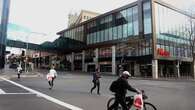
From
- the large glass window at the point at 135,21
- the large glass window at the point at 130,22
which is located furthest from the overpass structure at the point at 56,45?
the large glass window at the point at 135,21

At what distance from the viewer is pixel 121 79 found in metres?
7.86

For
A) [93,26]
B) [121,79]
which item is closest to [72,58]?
[93,26]

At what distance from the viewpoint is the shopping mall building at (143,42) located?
5033 cm

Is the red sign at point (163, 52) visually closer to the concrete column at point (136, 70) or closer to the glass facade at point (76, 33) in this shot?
the concrete column at point (136, 70)

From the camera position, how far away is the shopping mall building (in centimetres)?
5033

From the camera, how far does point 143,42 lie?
51031 mm

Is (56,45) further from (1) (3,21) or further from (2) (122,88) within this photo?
(2) (122,88)

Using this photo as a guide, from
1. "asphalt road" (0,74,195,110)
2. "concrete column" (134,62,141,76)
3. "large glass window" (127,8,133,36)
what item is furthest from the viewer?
"large glass window" (127,8,133,36)

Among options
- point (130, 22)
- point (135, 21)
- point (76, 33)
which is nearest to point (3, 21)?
point (76, 33)

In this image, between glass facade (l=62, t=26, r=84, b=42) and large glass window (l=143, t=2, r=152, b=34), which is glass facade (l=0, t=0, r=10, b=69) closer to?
glass facade (l=62, t=26, r=84, b=42)

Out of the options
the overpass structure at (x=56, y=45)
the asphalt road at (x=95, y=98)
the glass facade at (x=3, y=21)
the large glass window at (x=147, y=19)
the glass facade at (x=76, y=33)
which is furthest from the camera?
the overpass structure at (x=56, y=45)

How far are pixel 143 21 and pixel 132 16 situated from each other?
3.65 meters

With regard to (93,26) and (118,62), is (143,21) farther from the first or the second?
(93,26)

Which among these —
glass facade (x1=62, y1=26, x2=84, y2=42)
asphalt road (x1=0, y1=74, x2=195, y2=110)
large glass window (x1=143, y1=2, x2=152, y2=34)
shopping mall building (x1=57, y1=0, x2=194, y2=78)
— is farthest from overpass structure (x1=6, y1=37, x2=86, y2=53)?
asphalt road (x1=0, y1=74, x2=195, y2=110)
